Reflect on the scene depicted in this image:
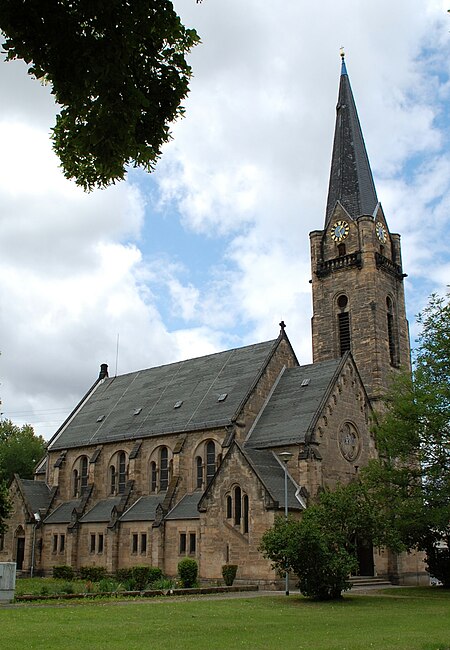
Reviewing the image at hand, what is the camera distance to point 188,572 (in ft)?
114

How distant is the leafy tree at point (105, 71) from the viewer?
24.3 feet

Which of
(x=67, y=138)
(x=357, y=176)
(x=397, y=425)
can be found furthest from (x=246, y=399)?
(x=67, y=138)

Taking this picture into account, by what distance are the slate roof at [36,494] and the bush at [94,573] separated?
9.07 m

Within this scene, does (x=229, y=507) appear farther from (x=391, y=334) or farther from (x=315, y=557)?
(x=391, y=334)

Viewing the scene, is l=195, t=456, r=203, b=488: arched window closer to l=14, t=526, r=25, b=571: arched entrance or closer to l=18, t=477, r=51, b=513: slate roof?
l=18, t=477, r=51, b=513: slate roof

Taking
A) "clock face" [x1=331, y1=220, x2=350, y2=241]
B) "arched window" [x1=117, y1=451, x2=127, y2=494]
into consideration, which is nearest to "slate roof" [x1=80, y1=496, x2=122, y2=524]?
"arched window" [x1=117, y1=451, x2=127, y2=494]

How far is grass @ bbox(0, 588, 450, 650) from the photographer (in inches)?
553

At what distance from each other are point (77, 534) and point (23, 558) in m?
5.79

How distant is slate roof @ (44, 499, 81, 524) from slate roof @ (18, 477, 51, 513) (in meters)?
0.98

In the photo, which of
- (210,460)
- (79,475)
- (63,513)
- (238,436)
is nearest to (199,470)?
(210,460)

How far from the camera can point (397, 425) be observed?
32531 millimetres

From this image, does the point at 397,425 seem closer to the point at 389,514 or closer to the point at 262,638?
the point at 389,514

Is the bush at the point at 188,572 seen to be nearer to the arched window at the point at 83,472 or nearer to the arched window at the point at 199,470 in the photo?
the arched window at the point at 199,470

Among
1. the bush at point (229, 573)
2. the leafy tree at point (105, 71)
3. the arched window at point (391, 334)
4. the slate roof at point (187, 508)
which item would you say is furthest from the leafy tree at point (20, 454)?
the leafy tree at point (105, 71)
